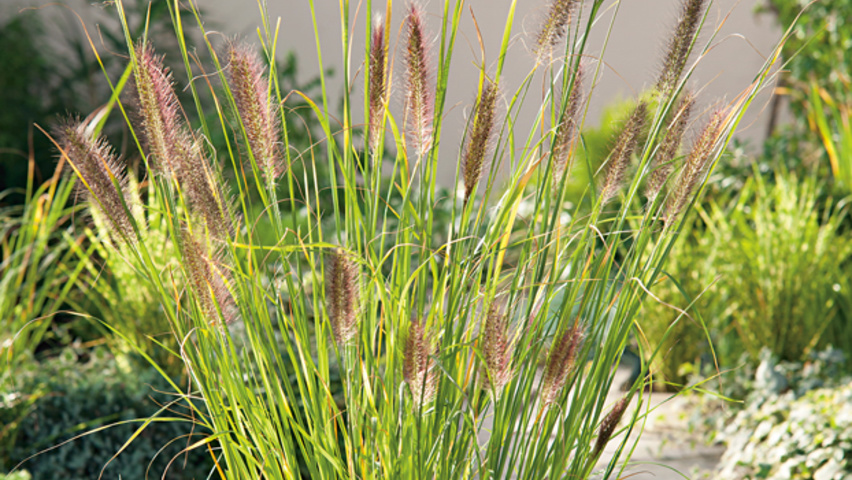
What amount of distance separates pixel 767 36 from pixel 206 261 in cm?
551

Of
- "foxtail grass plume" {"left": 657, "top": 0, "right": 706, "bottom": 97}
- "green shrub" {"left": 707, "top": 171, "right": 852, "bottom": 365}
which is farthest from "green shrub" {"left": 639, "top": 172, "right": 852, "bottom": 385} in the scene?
"foxtail grass plume" {"left": 657, "top": 0, "right": 706, "bottom": 97}

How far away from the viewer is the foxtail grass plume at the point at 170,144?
0.69m

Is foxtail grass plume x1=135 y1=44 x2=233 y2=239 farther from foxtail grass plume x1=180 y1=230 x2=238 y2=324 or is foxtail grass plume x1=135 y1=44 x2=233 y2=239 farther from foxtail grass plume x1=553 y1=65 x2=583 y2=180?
foxtail grass plume x1=553 y1=65 x2=583 y2=180

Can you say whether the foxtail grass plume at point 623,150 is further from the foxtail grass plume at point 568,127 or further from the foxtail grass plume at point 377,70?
the foxtail grass plume at point 377,70

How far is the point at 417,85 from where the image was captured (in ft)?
2.37

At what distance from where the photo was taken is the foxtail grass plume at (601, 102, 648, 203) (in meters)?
0.76

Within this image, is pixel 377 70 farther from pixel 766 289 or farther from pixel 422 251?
pixel 766 289

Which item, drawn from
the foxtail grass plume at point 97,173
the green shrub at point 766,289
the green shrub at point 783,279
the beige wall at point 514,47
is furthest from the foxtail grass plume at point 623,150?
the beige wall at point 514,47

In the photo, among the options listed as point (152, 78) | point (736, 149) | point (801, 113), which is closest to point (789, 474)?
point (152, 78)

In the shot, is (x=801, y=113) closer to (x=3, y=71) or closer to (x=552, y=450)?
(x=552, y=450)

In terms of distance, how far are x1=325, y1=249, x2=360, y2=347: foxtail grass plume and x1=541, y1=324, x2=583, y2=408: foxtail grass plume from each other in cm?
23

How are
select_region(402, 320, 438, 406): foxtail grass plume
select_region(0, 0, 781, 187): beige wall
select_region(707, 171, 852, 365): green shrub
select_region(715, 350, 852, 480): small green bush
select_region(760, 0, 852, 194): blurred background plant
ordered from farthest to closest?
select_region(0, 0, 781, 187): beige wall → select_region(760, 0, 852, 194): blurred background plant → select_region(707, 171, 852, 365): green shrub → select_region(715, 350, 852, 480): small green bush → select_region(402, 320, 438, 406): foxtail grass plume

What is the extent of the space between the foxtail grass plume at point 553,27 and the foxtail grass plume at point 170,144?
0.41 metres

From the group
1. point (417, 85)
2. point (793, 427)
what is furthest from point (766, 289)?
point (417, 85)
